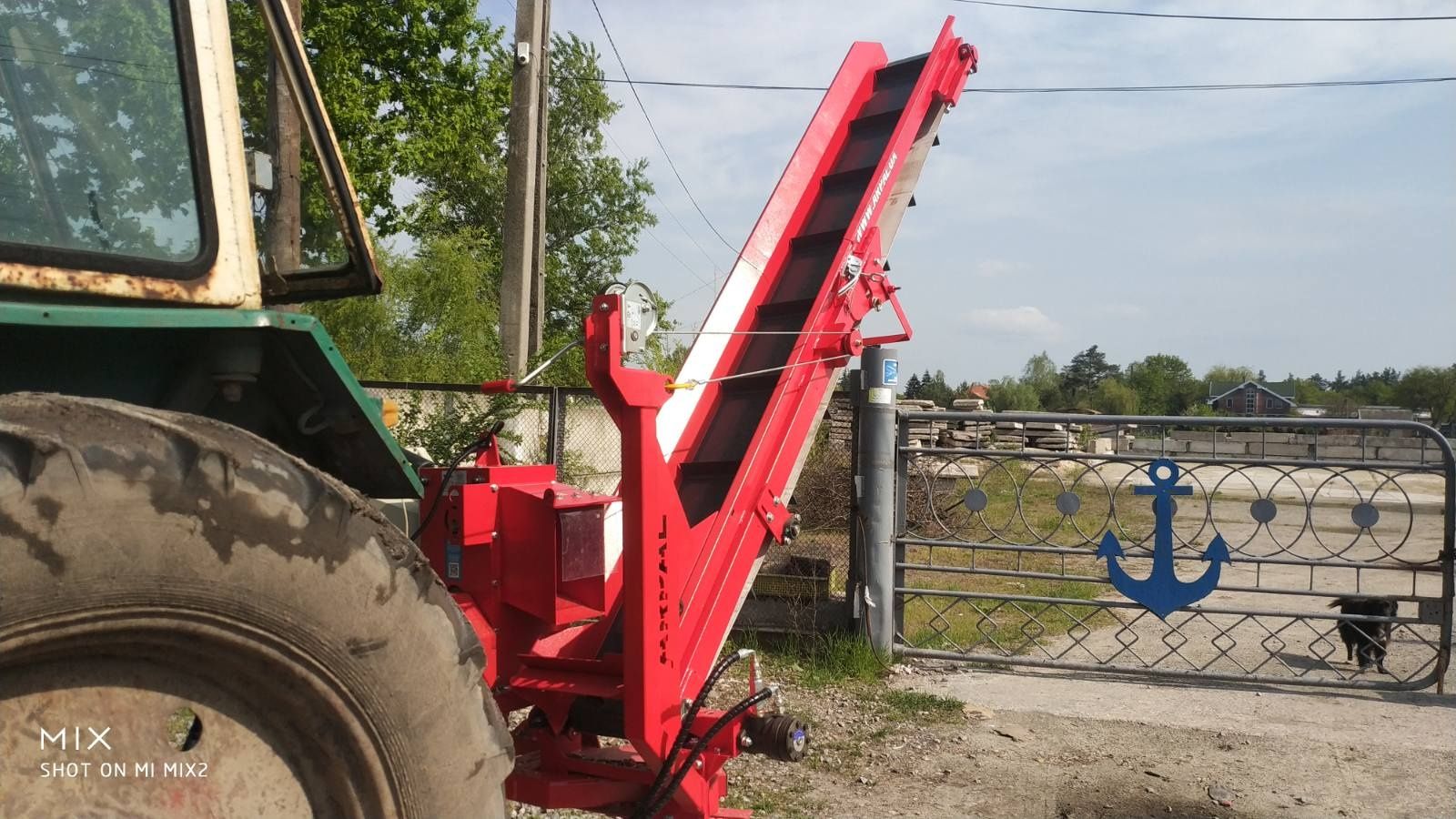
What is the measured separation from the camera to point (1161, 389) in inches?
3455

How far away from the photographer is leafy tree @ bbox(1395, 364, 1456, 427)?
65625 millimetres

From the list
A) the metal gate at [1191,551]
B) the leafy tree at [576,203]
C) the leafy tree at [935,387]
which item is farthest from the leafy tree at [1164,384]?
the metal gate at [1191,551]

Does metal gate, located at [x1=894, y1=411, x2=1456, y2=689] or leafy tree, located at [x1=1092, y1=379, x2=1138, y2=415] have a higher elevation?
leafy tree, located at [x1=1092, y1=379, x2=1138, y2=415]

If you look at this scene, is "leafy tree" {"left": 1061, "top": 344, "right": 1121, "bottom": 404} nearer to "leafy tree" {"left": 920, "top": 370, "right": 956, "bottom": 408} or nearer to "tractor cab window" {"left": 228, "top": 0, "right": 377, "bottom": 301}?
"leafy tree" {"left": 920, "top": 370, "right": 956, "bottom": 408}

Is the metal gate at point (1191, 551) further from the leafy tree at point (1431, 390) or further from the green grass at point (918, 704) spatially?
the leafy tree at point (1431, 390)

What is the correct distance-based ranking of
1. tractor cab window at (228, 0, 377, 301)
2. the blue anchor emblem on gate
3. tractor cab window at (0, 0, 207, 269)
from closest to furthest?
tractor cab window at (0, 0, 207, 269) < tractor cab window at (228, 0, 377, 301) < the blue anchor emblem on gate

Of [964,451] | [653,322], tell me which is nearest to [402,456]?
[653,322]

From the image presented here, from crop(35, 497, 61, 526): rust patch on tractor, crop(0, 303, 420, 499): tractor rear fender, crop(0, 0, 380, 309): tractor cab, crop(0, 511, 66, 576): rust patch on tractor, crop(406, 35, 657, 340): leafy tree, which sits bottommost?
crop(0, 511, 66, 576): rust patch on tractor

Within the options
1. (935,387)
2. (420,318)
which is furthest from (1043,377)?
(420,318)

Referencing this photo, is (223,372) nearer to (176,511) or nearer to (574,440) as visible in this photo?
(176,511)

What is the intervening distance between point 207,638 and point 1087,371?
9326 cm

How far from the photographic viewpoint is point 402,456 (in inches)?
86.5

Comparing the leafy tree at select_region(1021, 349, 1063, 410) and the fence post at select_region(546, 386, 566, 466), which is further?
the leafy tree at select_region(1021, 349, 1063, 410)

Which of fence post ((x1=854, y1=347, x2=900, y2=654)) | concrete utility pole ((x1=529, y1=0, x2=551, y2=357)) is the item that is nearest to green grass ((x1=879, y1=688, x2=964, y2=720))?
fence post ((x1=854, y1=347, x2=900, y2=654))
